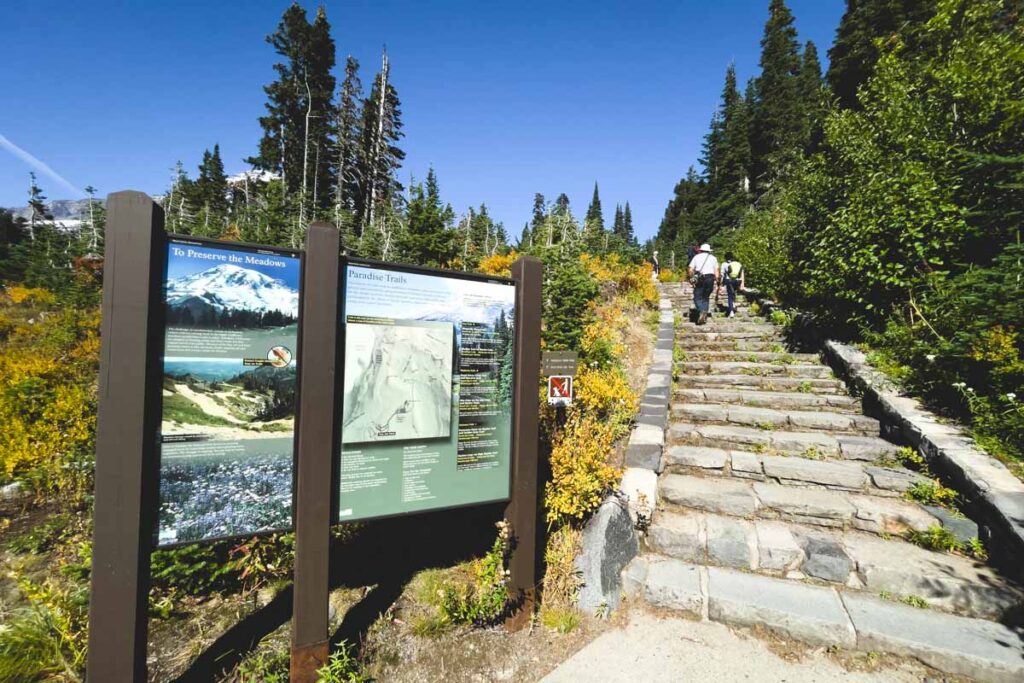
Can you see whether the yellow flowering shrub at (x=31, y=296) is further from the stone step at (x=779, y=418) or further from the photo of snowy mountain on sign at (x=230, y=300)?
the stone step at (x=779, y=418)

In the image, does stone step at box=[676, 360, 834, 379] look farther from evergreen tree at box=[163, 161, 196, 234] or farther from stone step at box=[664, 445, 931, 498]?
evergreen tree at box=[163, 161, 196, 234]

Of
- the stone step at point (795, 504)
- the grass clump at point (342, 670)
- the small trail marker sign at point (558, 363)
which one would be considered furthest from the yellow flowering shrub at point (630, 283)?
the grass clump at point (342, 670)

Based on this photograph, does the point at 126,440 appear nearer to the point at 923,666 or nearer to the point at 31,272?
the point at 923,666

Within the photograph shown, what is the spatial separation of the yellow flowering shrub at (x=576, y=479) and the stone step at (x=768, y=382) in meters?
3.56

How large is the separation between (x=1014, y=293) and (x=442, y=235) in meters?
13.3

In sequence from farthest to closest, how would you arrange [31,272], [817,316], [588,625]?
[31,272] < [817,316] < [588,625]

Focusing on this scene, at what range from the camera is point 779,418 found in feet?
18.2

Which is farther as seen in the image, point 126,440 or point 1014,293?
point 1014,293

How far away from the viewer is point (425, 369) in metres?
2.84

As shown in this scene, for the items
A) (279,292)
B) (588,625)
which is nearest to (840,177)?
(588,625)

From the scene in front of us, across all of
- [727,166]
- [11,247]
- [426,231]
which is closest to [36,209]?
[11,247]

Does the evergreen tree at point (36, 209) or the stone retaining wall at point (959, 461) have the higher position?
the evergreen tree at point (36, 209)

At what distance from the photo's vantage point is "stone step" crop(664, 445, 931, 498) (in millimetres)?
4219

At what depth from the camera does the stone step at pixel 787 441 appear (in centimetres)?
475
